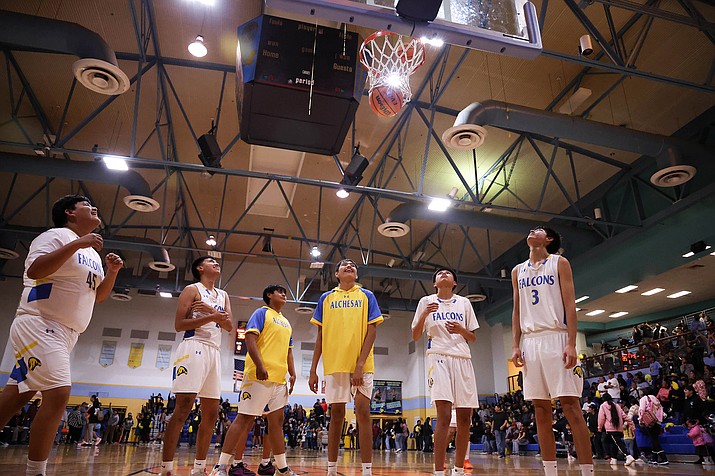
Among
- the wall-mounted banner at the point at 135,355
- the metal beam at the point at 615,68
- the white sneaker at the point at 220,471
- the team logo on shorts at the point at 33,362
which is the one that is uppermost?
the metal beam at the point at 615,68

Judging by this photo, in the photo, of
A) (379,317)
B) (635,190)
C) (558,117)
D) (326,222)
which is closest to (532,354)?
(379,317)

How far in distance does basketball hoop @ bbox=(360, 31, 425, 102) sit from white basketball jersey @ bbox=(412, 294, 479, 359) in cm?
355

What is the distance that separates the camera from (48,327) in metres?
2.93

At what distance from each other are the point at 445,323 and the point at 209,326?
2.33 metres

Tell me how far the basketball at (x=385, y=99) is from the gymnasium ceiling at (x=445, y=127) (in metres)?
2.71

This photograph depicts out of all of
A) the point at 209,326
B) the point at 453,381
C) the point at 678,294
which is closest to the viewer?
the point at 209,326

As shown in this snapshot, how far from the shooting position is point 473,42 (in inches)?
184

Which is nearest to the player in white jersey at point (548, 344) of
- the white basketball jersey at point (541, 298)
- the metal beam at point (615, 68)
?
the white basketball jersey at point (541, 298)

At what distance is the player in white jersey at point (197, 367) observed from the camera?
418cm

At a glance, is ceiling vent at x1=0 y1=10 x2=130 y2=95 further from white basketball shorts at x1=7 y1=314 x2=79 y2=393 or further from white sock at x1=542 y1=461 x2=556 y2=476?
white sock at x1=542 y1=461 x2=556 y2=476

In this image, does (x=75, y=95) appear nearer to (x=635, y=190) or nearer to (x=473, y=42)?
(x=473, y=42)

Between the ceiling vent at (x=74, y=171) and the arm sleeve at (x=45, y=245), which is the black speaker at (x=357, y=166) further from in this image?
the arm sleeve at (x=45, y=245)

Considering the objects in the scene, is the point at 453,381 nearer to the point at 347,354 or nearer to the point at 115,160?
the point at 347,354

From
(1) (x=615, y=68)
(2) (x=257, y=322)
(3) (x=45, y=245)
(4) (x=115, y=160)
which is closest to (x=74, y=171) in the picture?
(4) (x=115, y=160)
